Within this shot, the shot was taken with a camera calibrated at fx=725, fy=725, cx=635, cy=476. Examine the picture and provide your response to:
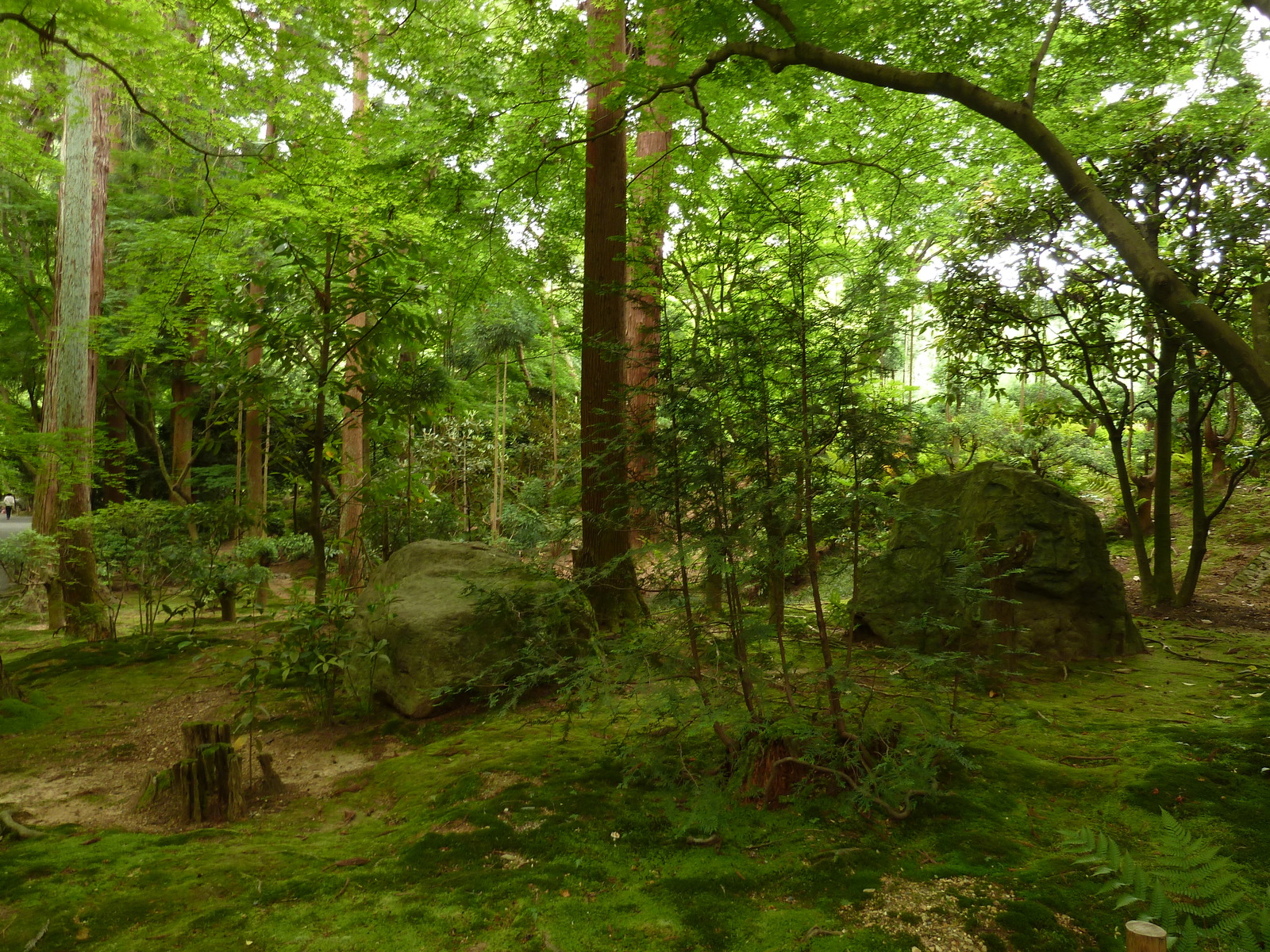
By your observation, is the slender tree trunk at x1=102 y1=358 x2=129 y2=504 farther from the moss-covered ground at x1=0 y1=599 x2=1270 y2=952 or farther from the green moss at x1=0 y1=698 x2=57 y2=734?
the moss-covered ground at x1=0 y1=599 x2=1270 y2=952

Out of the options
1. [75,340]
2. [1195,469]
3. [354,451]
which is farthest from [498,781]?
[75,340]

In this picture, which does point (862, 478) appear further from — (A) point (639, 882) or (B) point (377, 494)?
(B) point (377, 494)

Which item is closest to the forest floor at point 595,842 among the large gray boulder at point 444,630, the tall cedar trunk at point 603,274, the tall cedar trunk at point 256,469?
the large gray boulder at point 444,630

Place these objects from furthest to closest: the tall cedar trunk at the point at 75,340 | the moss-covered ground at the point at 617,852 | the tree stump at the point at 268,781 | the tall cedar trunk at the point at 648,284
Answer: the tall cedar trunk at the point at 75,340, the tree stump at the point at 268,781, the tall cedar trunk at the point at 648,284, the moss-covered ground at the point at 617,852

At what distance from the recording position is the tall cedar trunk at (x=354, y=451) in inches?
243

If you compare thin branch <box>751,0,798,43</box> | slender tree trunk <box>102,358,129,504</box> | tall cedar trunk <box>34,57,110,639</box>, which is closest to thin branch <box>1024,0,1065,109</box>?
thin branch <box>751,0,798,43</box>

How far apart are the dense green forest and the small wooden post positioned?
0.19 meters

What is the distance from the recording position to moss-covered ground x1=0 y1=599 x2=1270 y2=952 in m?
2.65

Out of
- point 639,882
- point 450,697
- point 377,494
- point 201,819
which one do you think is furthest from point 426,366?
point 639,882

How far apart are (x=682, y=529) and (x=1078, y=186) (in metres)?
2.83

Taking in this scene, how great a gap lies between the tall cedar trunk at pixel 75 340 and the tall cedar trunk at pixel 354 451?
2991 mm

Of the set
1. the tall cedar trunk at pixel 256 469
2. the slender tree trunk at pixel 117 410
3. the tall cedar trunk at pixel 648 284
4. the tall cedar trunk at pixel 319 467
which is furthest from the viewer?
the slender tree trunk at pixel 117 410

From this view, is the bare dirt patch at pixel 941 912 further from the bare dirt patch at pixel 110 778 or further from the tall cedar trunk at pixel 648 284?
the bare dirt patch at pixel 110 778

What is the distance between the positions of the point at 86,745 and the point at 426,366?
4395mm
